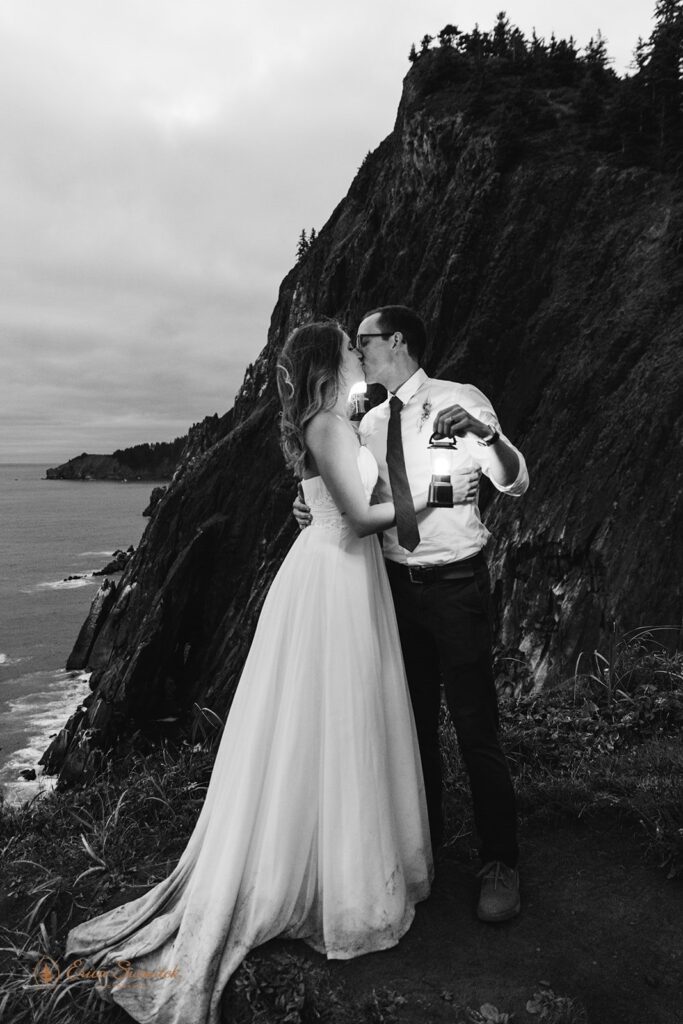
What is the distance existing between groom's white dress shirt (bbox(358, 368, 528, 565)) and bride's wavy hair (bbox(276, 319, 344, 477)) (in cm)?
42

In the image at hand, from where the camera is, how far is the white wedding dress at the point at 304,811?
3371 mm

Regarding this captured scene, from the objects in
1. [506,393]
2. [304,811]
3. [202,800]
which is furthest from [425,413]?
[506,393]

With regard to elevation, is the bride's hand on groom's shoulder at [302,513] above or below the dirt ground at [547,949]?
above

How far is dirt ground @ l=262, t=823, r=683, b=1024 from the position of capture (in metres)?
3.17

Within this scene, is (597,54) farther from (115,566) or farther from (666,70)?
(115,566)

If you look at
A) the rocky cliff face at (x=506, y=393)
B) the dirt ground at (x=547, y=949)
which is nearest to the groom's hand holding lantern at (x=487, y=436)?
the dirt ground at (x=547, y=949)

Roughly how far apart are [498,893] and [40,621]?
4567cm

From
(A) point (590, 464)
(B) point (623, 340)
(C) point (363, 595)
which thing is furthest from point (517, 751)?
(B) point (623, 340)

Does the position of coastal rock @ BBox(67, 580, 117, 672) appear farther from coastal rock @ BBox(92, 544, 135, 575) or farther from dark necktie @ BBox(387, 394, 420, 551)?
dark necktie @ BBox(387, 394, 420, 551)

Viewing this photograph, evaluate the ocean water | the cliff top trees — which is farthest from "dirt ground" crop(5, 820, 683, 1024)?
the cliff top trees

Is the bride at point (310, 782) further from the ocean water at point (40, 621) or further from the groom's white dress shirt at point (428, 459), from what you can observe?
the ocean water at point (40, 621)

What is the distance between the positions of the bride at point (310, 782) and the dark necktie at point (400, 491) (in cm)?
8

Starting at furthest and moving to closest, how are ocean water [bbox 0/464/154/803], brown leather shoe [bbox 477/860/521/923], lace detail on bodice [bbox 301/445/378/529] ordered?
1. ocean water [bbox 0/464/154/803]
2. lace detail on bodice [bbox 301/445/378/529]
3. brown leather shoe [bbox 477/860/521/923]

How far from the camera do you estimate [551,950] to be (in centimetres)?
349
